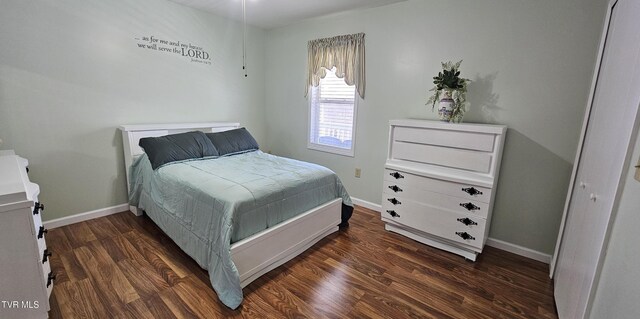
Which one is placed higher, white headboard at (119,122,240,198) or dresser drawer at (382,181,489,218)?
white headboard at (119,122,240,198)

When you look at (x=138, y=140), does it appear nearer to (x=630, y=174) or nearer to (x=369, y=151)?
(x=369, y=151)

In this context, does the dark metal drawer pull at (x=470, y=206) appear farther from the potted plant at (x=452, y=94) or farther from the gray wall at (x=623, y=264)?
the gray wall at (x=623, y=264)

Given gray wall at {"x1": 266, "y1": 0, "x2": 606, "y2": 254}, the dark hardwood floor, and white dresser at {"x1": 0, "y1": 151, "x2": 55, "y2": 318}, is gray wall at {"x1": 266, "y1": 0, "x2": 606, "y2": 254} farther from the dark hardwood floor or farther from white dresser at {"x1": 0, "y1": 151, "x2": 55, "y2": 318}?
white dresser at {"x1": 0, "y1": 151, "x2": 55, "y2": 318}

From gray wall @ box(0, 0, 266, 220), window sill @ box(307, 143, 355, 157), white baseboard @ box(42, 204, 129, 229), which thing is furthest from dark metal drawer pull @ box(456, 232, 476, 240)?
white baseboard @ box(42, 204, 129, 229)

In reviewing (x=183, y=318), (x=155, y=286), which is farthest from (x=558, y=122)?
(x=155, y=286)

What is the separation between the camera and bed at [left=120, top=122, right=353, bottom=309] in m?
1.80

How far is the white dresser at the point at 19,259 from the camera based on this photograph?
4.10ft

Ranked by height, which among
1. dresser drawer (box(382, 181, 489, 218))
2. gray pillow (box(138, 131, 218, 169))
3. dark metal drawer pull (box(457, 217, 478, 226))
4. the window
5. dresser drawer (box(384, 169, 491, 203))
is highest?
the window

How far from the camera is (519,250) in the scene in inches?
96.3

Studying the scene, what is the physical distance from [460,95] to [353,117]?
50.4 inches

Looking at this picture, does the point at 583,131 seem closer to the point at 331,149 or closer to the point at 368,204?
the point at 368,204

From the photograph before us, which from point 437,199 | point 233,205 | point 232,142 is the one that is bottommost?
point 437,199

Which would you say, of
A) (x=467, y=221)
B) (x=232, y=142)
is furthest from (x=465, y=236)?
(x=232, y=142)

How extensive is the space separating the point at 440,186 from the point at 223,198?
1.81m
